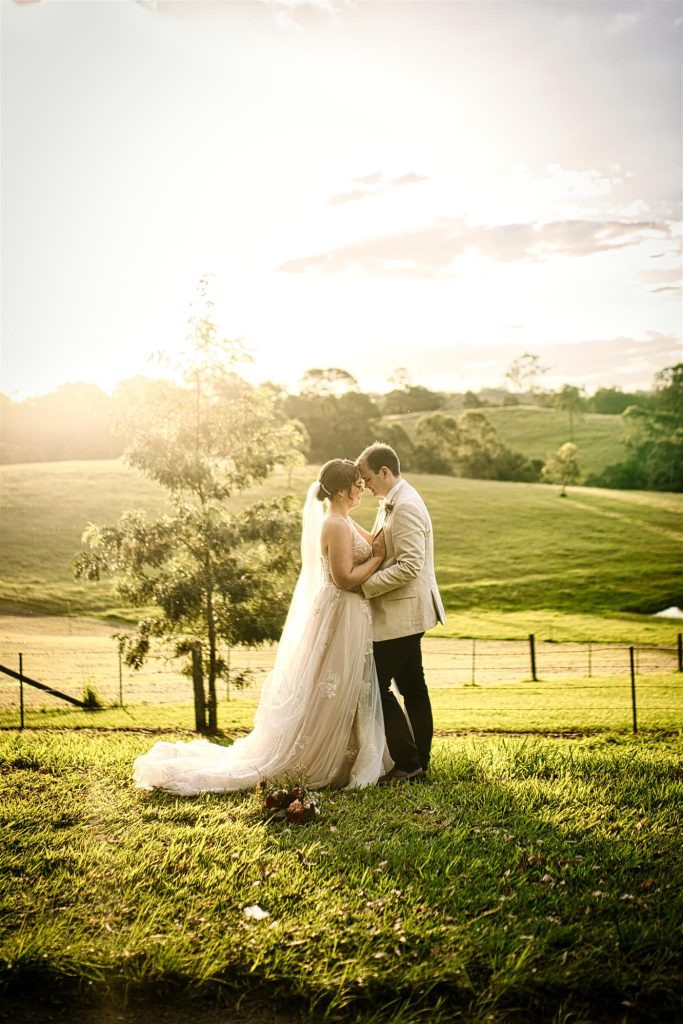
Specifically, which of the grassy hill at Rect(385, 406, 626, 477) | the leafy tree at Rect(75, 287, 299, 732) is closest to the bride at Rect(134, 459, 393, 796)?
the leafy tree at Rect(75, 287, 299, 732)

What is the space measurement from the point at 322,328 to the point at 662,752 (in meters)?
23.3

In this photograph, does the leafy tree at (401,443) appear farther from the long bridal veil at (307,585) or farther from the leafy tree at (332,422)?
the long bridal veil at (307,585)

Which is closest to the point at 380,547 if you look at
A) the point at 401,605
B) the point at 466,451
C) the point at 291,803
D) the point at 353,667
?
the point at 401,605

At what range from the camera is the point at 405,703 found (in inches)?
250

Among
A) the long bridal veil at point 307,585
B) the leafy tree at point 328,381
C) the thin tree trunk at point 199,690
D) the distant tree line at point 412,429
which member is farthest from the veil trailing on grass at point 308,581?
the leafy tree at point 328,381

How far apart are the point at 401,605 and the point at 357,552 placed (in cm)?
59

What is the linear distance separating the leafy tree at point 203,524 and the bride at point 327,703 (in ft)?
16.4

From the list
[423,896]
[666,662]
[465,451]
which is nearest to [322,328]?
[666,662]

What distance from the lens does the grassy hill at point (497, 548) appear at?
27750 mm

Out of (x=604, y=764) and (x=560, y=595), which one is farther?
(x=560, y=595)

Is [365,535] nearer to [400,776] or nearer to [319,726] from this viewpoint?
[319,726]

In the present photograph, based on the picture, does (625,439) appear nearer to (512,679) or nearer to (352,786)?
(512,679)

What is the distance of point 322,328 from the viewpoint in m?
28.3

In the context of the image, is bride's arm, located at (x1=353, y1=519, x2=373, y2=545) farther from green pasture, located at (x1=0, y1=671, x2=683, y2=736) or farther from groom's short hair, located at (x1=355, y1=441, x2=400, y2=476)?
green pasture, located at (x1=0, y1=671, x2=683, y2=736)
